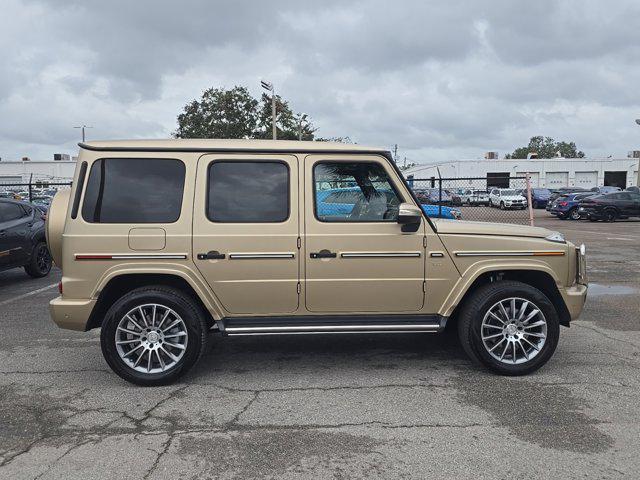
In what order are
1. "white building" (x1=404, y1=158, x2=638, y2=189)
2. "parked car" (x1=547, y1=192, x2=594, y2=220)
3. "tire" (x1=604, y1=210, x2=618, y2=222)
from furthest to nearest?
→ "white building" (x1=404, y1=158, x2=638, y2=189)
"parked car" (x1=547, y1=192, x2=594, y2=220)
"tire" (x1=604, y1=210, x2=618, y2=222)

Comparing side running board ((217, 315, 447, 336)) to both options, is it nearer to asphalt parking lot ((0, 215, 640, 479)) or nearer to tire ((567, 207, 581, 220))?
asphalt parking lot ((0, 215, 640, 479))

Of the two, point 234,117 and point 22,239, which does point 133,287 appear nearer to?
point 22,239

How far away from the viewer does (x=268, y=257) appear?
452 cm

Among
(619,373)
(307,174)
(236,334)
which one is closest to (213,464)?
(236,334)

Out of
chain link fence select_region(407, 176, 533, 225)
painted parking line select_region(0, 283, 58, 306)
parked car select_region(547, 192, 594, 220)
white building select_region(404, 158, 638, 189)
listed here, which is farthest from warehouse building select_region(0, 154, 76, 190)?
painted parking line select_region(0, 283, 58, 306)

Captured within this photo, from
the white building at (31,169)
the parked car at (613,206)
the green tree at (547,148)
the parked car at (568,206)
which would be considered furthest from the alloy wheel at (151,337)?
the green tree at (547,148)

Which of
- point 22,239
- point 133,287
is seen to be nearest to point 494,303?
point 133,287

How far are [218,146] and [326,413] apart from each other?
235 centimetres

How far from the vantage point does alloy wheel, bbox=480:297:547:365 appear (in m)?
4.63

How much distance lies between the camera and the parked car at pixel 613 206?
25.5m

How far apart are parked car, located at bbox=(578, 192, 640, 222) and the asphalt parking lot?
870 inches

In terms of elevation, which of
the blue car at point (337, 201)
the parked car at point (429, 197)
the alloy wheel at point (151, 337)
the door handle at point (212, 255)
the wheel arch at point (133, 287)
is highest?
the parked car at point (429, 197)

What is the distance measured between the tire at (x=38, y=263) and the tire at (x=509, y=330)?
28.4 ft

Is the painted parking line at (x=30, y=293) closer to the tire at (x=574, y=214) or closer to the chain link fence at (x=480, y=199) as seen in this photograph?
the chain link fence at (x=480, y=199)
